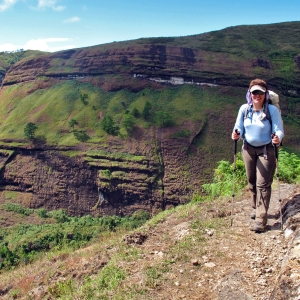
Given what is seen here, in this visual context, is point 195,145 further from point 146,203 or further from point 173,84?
point 173,84

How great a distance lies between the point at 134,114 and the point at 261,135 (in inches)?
1730

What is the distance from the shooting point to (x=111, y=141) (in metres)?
44.8

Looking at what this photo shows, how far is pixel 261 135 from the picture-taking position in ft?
18.0

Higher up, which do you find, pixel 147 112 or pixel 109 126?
pixel 147 112

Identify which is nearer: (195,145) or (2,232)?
(2,232)

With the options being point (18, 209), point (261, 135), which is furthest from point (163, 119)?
point (261, 135)

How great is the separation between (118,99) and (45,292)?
49.4 meters

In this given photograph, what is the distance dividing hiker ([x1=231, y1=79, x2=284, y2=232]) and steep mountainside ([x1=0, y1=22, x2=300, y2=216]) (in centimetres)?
3368

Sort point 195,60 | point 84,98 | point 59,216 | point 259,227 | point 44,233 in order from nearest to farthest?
point 259,227, point 44,233, point 59,216, point 84,98, point 195,60

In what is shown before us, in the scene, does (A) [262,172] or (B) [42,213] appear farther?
(B) [42,213]

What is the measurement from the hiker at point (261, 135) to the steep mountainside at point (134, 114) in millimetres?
33679

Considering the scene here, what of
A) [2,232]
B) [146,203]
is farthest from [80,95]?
[2,232]

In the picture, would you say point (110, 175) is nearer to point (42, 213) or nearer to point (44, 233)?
point (42, 213)

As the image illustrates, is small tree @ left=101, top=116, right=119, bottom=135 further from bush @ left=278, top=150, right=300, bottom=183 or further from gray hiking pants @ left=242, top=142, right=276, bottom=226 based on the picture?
gray hiking pants @ left=242, top=142, right=276, bottom=226
